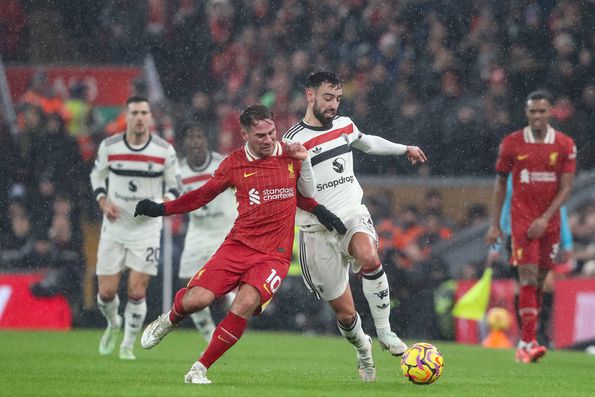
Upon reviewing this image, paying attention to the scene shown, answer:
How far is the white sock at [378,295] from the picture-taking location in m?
9.73

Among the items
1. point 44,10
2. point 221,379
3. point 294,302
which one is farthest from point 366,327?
point 44,10

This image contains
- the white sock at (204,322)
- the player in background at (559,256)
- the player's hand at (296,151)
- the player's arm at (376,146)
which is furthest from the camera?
the white sock at (204,322)

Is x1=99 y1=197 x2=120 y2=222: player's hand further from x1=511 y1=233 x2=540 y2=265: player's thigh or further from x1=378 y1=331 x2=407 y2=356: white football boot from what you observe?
x1=511 y1=233 x2=540 y2=265: player's thigh

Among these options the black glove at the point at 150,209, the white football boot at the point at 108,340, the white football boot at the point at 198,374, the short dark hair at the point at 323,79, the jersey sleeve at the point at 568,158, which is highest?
the short dark hair at the point at 323,79

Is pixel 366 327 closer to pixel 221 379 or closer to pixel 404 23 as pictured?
pixel 404 23

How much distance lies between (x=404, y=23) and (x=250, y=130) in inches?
498

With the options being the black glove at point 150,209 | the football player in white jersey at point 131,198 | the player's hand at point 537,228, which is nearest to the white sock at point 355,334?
the black glove at point 150,209

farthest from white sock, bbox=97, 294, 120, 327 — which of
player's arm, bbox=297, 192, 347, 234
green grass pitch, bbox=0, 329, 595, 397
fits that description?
player's arm, bbox=297, 192, 347, 234

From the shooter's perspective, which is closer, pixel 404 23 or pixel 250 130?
pixel 250 130

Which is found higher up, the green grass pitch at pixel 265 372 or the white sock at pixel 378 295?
the white sock at pixel 378 295

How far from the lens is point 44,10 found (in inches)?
977

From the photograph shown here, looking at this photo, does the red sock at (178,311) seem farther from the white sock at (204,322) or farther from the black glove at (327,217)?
the white sock at (204,322)

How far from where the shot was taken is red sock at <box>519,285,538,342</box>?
506 inches

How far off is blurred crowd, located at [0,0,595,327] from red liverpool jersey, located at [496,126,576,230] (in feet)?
9.59
